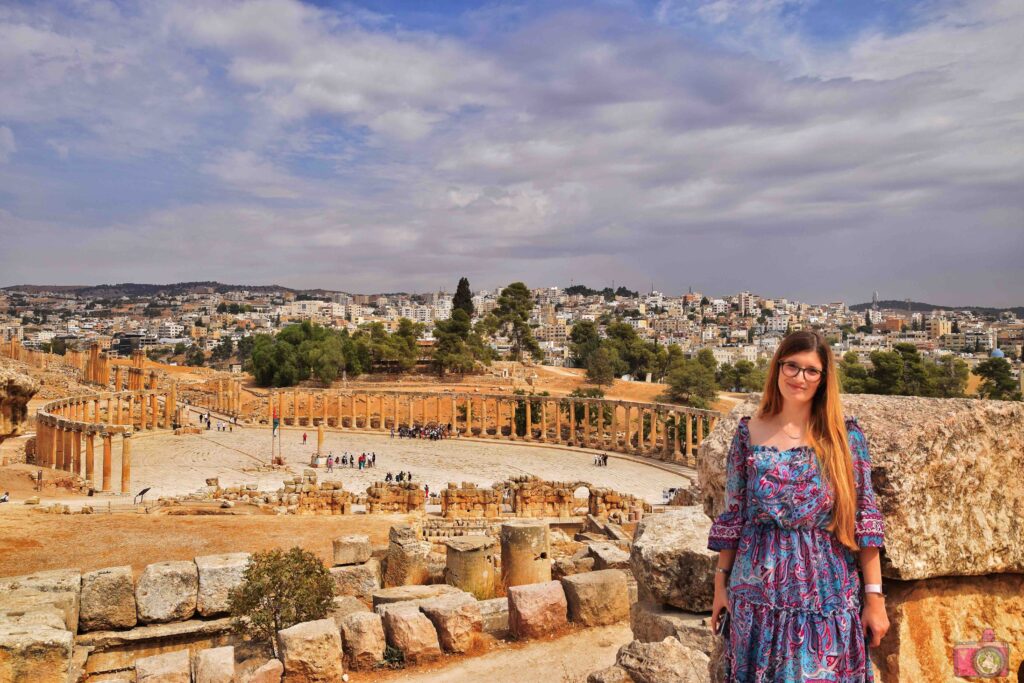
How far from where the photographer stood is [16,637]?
7746mm

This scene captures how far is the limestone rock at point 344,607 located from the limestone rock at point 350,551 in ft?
6.05

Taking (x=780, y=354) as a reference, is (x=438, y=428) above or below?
below

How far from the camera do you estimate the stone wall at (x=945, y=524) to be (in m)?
3.89

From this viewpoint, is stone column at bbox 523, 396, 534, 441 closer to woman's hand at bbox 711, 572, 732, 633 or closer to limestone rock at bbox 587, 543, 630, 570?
limestone rock at bbox 587, 543, 630, 570

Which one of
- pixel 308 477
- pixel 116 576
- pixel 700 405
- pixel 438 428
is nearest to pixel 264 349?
pixel 438 428

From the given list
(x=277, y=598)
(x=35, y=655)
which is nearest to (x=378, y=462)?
(x=277, y=598)

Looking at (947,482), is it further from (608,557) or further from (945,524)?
(608,557)

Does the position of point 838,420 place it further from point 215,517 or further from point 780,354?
point 215,517

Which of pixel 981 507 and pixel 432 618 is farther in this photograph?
pixel 432 618

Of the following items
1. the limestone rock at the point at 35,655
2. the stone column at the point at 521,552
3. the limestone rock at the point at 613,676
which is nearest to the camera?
the limestone rock at the point at 613,676

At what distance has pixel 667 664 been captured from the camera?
5.95 meters

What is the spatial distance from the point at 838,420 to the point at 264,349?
7706cm

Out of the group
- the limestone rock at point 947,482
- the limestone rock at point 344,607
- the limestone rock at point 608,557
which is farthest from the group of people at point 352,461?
the limestone rock at point 947,482

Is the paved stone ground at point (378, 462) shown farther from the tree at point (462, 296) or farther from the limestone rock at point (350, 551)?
the tree at point (462, 296)
